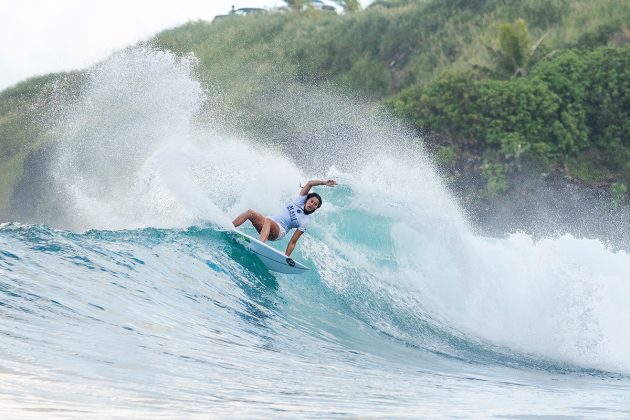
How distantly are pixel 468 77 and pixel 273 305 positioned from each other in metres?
18.7

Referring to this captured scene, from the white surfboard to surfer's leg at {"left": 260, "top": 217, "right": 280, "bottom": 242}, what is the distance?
0.23m

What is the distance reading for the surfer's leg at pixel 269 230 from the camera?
34.1 feet

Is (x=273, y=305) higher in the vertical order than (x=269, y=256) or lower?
lower

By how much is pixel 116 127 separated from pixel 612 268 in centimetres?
1123

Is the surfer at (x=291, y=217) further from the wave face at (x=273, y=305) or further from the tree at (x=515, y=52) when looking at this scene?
the tree at (x=515, y=52)

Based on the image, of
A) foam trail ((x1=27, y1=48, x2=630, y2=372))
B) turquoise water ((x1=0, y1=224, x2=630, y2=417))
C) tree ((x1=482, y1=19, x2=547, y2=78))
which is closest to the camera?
turquoise water ((x1=0, y1=224, x2=630, y2=417))

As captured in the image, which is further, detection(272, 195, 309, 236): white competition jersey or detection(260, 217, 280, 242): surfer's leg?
detection(272, 195, 309, 236): white competition jersey

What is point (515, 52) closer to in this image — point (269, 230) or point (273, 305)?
point (269, 230)

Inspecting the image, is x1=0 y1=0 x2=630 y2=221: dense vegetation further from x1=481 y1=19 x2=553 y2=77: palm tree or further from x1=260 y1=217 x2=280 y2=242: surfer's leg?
x1=260 y1=217 x2=280 y2=242: surfer's leg

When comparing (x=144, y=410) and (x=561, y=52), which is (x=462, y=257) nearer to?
(x=144, y=410)

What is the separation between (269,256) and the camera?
10.1m

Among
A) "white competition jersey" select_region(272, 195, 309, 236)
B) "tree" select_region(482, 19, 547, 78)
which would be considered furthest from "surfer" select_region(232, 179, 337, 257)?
"tree" select_region(482, 19, 547, 78)

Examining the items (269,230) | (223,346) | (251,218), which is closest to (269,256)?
(269,230)

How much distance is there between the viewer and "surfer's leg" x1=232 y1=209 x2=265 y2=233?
10680 millimetres
